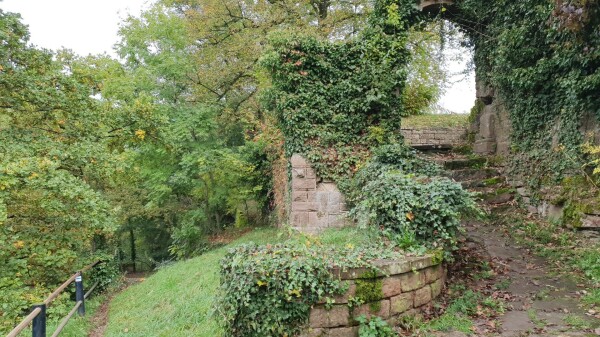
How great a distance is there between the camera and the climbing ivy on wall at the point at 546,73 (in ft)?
18.9

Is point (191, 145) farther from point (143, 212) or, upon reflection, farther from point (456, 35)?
point (456, 35)

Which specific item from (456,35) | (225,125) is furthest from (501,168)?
(225,125)

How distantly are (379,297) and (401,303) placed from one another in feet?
1.06

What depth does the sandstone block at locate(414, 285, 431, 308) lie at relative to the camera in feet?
13.8

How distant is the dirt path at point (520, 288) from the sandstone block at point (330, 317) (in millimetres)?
1053

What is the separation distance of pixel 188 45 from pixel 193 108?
2694 millimetres

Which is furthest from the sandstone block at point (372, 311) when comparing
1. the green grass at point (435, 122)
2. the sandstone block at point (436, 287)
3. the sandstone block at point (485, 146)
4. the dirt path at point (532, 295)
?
the green grass at point (435, 122)

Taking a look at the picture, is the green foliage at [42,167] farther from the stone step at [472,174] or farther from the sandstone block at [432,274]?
the stone step at [472,174]

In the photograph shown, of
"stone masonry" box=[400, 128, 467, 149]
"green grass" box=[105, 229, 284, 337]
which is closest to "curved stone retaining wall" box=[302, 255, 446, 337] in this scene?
"green grass" box=[105, 229, 284, 337]

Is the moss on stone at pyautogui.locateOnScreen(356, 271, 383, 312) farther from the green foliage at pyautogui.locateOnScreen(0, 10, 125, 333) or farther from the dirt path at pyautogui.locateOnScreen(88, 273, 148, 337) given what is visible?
the green foliage at pyautogui.locateOnScreen(0, 10, 125, 333)

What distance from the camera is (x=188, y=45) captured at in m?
13.8

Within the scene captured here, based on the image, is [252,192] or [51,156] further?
[252,192]

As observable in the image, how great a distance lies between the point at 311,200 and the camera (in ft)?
26.6

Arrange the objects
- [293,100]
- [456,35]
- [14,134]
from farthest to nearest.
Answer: [456,35] → [293,100] → [14,134]
